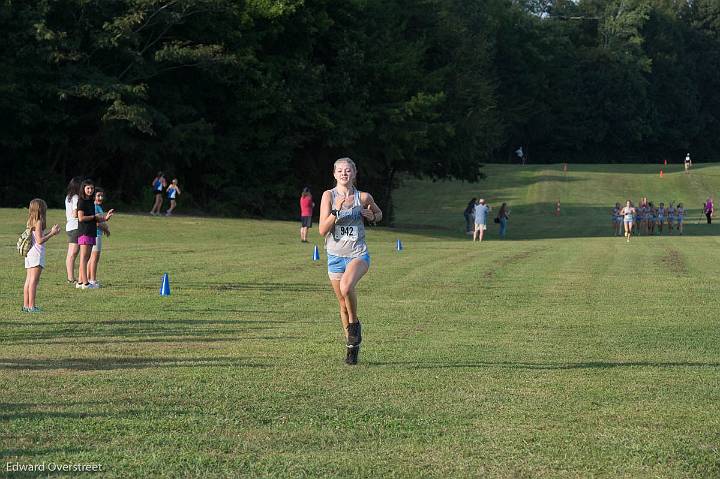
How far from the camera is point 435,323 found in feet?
51.4

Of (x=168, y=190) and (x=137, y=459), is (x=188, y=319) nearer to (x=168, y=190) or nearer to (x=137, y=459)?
(x=137, y=459)

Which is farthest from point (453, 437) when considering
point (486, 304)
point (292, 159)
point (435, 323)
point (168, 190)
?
point (292, 159)

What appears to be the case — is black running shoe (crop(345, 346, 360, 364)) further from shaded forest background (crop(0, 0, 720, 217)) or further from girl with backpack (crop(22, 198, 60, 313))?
shaded forest background (crop(0, 0, 720, 217))

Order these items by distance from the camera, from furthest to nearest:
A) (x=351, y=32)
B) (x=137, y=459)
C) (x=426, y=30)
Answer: (x=426, y=30), (x=351, y=32), (x=137, y=459)

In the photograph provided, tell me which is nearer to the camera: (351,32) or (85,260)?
(85,260)

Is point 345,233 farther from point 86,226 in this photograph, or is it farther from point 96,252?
point 96,252

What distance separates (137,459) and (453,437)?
220cm

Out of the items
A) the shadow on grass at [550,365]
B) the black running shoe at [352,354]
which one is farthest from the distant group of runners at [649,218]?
the black running shoe at [352,354]

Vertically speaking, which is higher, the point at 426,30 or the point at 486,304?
the point at 426,30

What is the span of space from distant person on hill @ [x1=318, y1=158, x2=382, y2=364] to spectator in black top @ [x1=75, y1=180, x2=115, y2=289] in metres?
8.59

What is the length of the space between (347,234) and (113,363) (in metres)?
2.66

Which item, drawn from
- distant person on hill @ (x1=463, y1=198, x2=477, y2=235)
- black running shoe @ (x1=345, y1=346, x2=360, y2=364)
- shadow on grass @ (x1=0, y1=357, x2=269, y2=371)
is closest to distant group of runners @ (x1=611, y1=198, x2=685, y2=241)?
distant person on hill @ (x1=463, y1=198, x2=477, y2=235)

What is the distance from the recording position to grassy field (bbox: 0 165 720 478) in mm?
7273

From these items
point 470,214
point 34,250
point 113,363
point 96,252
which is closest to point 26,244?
point 34,250
